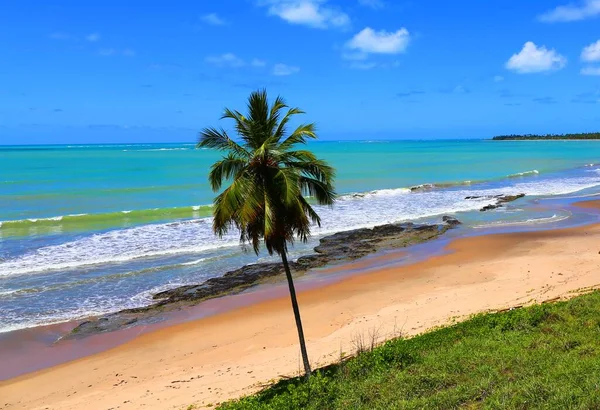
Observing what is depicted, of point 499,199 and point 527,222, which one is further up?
point 499,199

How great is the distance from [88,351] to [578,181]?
53711 millimetres

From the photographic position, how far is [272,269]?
886 inches

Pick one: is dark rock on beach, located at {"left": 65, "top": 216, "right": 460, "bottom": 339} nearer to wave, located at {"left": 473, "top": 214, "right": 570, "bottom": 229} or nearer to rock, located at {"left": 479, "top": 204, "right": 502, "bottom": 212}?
wave, located at {"left": 473, "top": 214, "right": 570, "bottom": 229}

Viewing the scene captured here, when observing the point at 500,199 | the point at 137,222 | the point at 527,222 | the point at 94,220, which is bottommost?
the point at 527,222

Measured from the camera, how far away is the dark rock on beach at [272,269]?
17.1m

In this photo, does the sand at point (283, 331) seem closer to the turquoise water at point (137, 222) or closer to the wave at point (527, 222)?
the turquoise water at point (137, 222)

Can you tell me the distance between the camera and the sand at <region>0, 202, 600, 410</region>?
39.9 feet

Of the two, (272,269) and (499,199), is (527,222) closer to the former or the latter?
(499,199)

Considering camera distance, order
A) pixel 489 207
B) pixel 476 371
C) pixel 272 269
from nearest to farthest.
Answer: pixel 476 371 < pixel 272 269 < pixel 489 207

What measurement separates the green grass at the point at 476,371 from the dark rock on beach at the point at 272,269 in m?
8.02

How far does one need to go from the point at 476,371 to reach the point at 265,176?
5.30 m

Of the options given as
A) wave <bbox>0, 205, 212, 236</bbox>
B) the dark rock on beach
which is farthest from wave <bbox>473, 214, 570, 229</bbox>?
wave <bbox>0, 205, 212, 236</bbox>

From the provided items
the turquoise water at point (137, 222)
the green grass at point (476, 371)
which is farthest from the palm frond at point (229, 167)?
the turquoise water at point (137, 222)

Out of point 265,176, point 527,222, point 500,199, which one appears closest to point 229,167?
point 265,176
